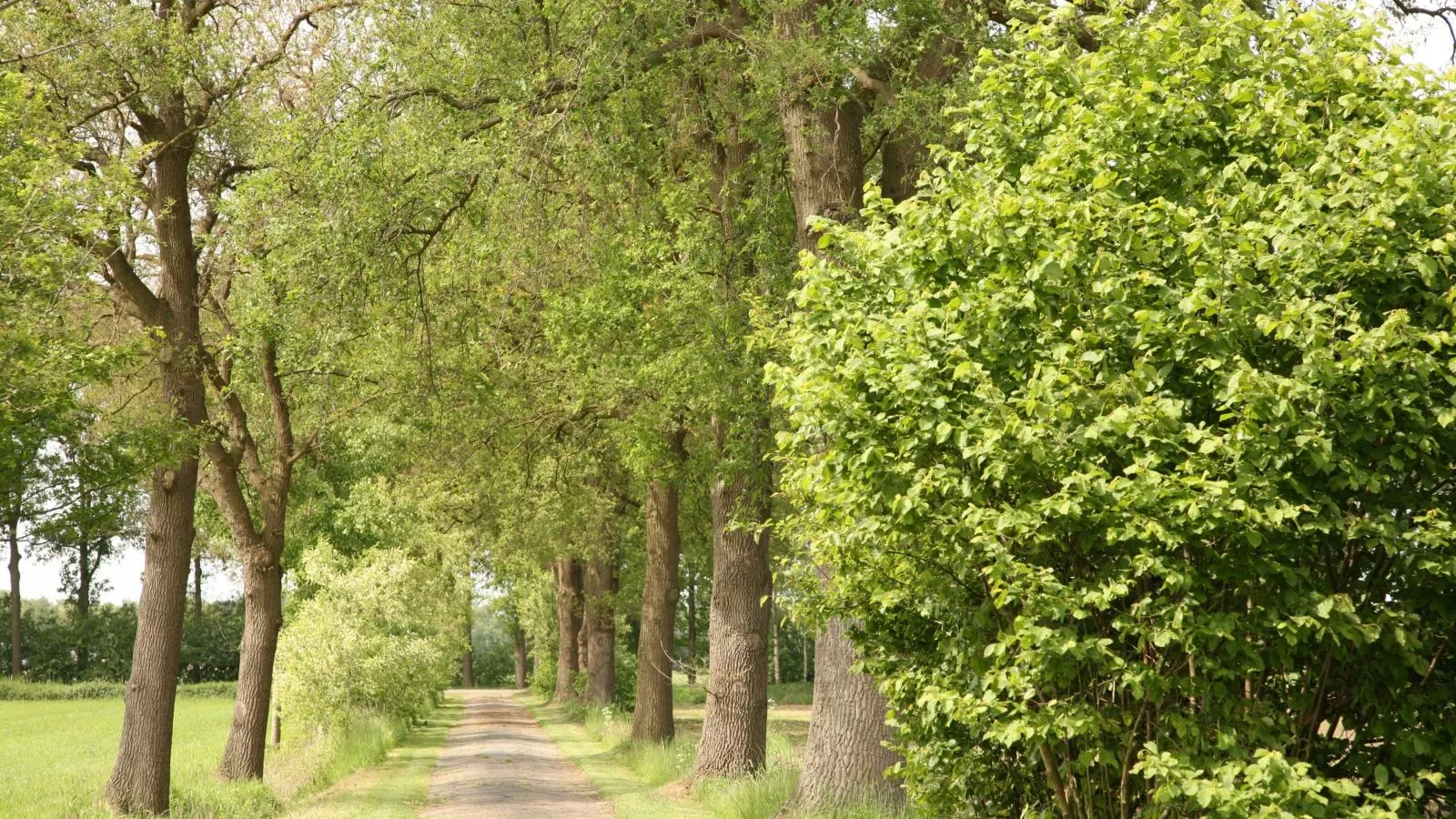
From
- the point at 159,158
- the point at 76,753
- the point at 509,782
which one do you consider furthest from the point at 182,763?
the point at 159,158

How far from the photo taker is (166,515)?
48.2 feet

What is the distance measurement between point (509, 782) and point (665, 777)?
2442mm

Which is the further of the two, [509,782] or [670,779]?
[509,782]

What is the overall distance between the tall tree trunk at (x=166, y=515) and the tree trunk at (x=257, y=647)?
130 inches

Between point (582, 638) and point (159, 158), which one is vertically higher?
point (159, 158)

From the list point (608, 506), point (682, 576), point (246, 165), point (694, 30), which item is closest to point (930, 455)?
point (694, 30)

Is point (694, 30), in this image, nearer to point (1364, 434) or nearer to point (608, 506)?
point (1364, 434)

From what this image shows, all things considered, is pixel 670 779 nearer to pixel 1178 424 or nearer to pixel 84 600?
pixel 1178 424

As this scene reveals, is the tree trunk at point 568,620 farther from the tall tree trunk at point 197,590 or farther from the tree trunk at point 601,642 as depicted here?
the tall tree trunk at point 197,590

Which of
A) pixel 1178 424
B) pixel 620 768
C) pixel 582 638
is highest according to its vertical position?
pixel 1178 424

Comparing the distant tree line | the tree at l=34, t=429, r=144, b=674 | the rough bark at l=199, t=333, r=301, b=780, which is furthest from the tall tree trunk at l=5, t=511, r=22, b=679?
the tree at l=34, t=429, r=144, b=674

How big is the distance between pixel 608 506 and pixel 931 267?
64.7 feet

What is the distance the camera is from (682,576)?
52.8 meters

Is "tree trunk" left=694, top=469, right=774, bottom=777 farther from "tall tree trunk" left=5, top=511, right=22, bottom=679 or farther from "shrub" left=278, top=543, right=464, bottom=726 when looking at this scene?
"tall tree trunk" left=5, top=511, right=22, bottom=679
